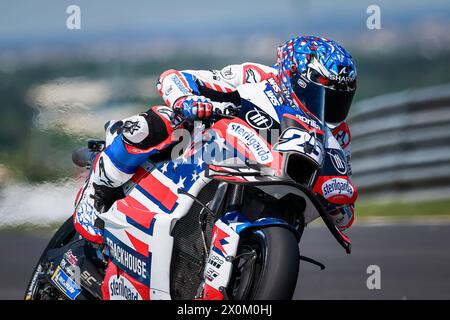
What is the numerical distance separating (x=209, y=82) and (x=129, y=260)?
977 mm

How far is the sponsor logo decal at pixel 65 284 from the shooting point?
545 cm

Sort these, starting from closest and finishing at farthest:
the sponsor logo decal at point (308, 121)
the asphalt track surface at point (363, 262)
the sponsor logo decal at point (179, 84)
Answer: the sponsor logo decal at point (308, 121) → the sponsor logo decal at point (179, 84) → the asphalt track surface at point (363, 262)

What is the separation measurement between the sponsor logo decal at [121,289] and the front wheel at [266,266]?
2.27ft

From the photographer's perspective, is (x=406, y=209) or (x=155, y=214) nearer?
(x=155, y=214)

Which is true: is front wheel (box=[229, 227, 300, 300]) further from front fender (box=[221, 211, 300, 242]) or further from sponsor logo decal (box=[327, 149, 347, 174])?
sponsor logo decal (box=[327, 149, 347, 174])

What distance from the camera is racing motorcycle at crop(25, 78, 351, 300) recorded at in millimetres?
4316

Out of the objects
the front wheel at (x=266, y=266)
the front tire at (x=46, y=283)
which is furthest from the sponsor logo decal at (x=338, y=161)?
the front tire at (x=46, y=283)

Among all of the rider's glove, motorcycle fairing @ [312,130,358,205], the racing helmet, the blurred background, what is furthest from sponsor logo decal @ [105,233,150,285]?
the blurred background

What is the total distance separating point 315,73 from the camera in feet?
14.9
